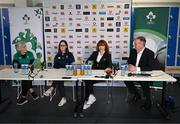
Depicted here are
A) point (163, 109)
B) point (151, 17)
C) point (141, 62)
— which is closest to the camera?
point (163, 109)

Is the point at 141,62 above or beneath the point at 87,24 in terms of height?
beneath

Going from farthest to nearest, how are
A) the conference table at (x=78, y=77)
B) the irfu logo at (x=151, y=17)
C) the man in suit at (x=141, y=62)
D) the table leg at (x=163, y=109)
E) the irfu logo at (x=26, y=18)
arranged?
the irfu logo at (x=26, y=18), the irfu logo at (x=151, y=17), the man in suit at (x=141, y=62), the table leg at (x=163, y=109), the conference table at (x=78, y=77)

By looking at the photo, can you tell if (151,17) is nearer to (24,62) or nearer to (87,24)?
(87,24)

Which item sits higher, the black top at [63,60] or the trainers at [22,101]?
the black top at [63,60]

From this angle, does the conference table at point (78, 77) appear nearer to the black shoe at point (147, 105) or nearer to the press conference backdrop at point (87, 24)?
the black shoe at point (147, 105)

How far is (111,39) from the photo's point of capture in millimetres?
4852

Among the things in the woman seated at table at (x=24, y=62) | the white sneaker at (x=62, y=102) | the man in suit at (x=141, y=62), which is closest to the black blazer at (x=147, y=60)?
the man in suit at (x=141, y=62)

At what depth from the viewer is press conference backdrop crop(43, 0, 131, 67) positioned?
4758 millimetres

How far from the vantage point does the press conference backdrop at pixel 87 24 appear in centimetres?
476

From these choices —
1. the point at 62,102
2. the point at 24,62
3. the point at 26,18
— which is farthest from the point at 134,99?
the point at 26,18

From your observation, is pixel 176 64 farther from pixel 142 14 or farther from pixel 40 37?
pixel 40 37

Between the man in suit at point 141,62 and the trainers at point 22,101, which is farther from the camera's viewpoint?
the trainers at point 22,101

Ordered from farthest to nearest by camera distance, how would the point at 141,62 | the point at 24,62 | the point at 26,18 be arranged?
1. the point at 26,18
2. the point at 24,62
3. the point at 141,62

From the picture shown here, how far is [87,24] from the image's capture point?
15.9 ft
